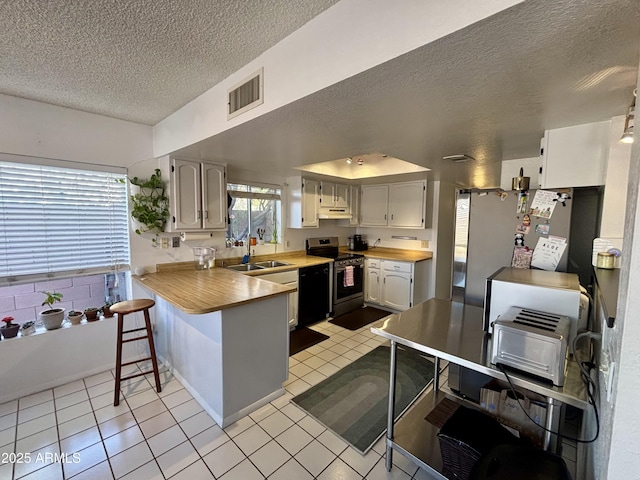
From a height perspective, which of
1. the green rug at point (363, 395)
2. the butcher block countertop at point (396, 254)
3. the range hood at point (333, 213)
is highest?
the range hood at point (333, 213)

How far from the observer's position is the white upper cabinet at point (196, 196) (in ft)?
9.31

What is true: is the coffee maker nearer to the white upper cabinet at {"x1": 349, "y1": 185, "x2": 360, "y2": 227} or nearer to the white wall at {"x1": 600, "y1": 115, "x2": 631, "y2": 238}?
the white upper cabinet at {"x1": 349, "y1": 185, "x2": 360, "y2": 227}

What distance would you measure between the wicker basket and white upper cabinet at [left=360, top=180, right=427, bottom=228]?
327 centimetres

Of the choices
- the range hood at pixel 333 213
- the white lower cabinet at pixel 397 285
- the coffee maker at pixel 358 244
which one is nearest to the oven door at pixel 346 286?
the white lower cabinet at pixel 397 285

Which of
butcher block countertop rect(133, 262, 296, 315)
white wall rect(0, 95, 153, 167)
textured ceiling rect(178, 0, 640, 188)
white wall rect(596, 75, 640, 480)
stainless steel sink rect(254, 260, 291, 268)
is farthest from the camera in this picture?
stainless steel sink rect(254, 260, 291, 268)

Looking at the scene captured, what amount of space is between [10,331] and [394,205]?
187 inches

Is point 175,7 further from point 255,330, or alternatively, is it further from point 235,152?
point 255,330

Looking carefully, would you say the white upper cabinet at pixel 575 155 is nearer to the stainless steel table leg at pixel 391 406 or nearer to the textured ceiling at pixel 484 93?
the textured ceiling at pixel 484 93

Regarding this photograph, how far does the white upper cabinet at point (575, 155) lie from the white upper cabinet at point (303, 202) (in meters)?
2.87

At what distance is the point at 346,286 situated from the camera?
436 cm

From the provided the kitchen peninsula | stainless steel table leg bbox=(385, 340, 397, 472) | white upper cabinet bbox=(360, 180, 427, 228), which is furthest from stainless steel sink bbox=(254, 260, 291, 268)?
stainless steel table leg bbox=(385, 340, 397, 472)

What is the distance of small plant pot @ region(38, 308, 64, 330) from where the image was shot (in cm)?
245

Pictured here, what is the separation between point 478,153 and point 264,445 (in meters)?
2.94

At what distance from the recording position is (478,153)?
2566 millimetres
